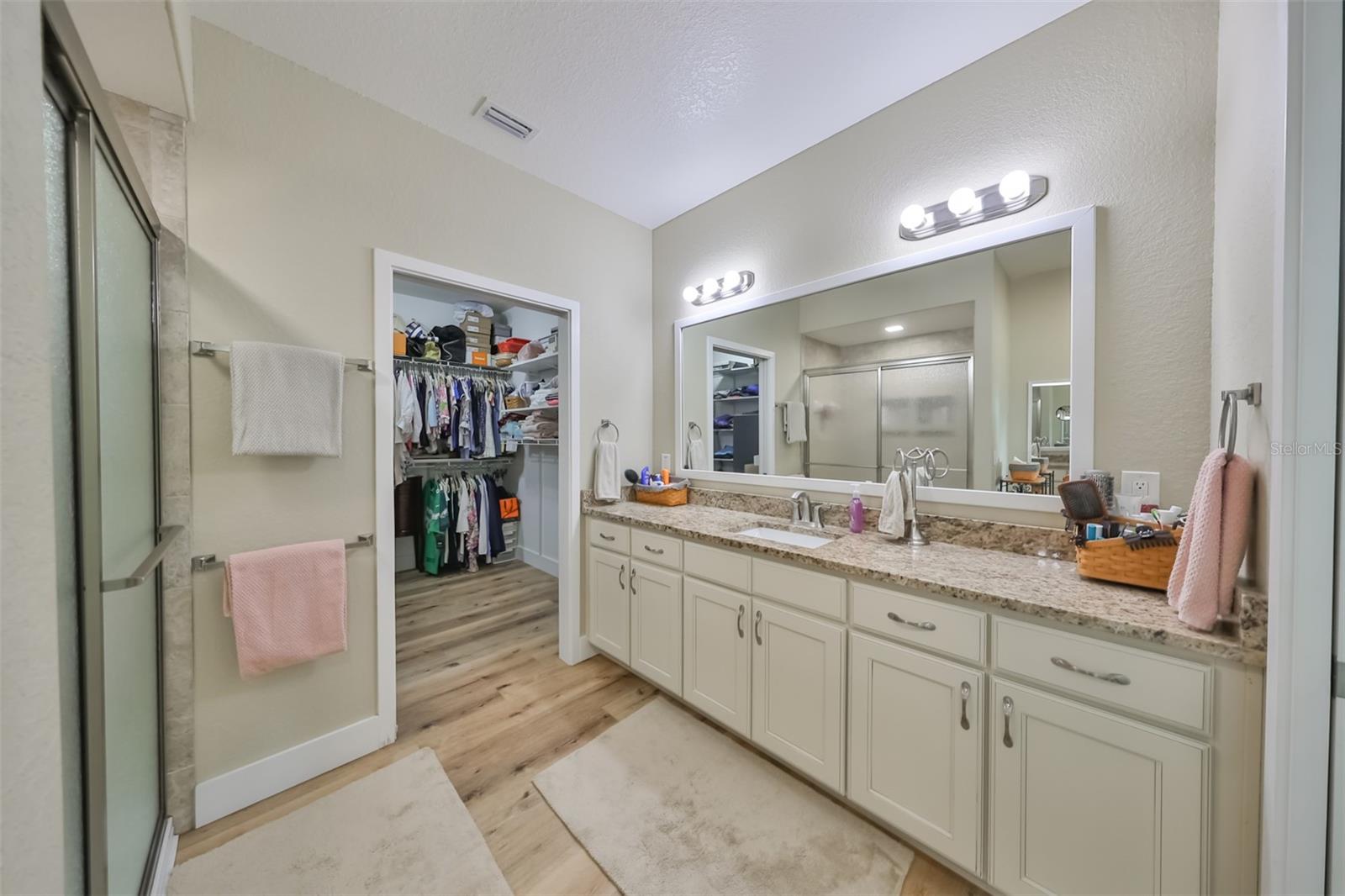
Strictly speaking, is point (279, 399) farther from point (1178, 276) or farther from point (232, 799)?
point (1178, 276)

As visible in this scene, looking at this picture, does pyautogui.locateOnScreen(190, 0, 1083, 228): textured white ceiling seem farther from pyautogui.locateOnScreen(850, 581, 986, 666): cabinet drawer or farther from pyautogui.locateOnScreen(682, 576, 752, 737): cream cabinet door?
pyautogui.locateOnScreen(682, 576, 752, 737): cream cabinet door

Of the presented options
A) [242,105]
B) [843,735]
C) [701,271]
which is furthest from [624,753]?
[242,105]

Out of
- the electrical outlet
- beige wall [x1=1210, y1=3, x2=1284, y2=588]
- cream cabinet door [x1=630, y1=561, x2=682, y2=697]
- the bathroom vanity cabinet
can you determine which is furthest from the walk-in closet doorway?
beige wall [x1=1210, y1=3, x2=1284, y2=588]

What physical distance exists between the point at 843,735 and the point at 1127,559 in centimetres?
96

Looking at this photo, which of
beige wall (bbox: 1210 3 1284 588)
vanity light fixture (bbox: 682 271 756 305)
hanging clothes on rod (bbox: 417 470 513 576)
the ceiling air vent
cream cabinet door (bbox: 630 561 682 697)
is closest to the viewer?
beige wall (bbox: 1210 3 1284 588)

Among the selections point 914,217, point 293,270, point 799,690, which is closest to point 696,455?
point 799,690

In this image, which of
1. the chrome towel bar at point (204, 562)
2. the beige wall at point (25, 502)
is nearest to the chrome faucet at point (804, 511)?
the beige wall at point (25, 502)

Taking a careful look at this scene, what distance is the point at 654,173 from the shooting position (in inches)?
92.0

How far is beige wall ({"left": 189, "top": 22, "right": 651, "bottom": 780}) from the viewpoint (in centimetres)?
150

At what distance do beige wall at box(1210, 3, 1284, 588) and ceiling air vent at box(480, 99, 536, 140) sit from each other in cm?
220

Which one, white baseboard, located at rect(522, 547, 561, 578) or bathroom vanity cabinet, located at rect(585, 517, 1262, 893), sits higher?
bathroom vanity cabinet, located at rect(585, 517, 1262, 893)

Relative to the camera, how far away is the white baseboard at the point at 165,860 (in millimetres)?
1228

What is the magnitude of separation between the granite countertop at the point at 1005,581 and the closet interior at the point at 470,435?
2.35 meters

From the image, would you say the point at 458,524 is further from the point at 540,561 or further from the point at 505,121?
the point at 505,121
